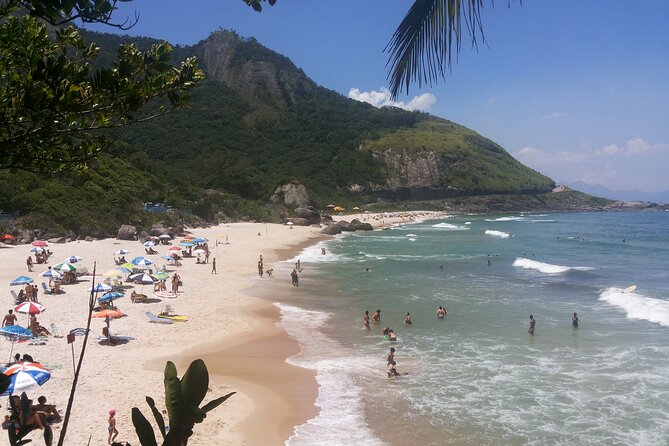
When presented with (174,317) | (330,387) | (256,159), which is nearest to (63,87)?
(330,387)

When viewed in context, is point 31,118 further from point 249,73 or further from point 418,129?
point 418,129

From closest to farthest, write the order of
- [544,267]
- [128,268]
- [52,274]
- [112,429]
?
[112,429]
[52,274]
[128,268]
[544,267]

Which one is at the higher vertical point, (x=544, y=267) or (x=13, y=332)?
(x=13, y=332)

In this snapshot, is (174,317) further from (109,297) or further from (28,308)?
(28,308)

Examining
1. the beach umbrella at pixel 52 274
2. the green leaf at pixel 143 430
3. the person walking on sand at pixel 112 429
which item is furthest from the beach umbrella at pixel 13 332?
the green leaf at pixel 143 430

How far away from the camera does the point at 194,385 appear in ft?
5.75

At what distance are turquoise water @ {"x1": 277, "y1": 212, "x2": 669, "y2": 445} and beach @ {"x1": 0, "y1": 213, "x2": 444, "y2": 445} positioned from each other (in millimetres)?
885

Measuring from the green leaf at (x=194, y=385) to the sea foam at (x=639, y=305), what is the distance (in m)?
24.7

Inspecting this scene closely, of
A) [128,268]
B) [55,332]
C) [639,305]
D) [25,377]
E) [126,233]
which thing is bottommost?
[639,305]

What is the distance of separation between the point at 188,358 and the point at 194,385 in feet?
50.1

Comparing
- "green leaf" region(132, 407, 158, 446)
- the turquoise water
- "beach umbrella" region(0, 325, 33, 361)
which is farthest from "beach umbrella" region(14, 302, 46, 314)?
"green leaf" region(132, 407, 158, 446)

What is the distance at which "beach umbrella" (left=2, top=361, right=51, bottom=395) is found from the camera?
1034 centimetres

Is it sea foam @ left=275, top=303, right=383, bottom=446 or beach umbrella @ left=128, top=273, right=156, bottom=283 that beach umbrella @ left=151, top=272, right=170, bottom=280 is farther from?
sea foam @ left=275, top=303, right=383, bottom=446

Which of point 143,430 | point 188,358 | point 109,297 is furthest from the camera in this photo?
point 109,297
